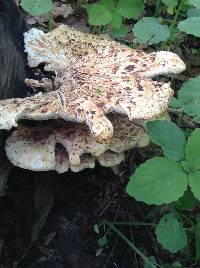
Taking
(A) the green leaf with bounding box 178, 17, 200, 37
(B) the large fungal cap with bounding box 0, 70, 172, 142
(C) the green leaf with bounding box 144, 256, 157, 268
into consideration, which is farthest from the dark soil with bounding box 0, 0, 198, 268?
(A) the green leaf with bounding box 178, 17, 200, 37

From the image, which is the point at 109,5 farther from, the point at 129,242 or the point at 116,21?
the point at 129,242

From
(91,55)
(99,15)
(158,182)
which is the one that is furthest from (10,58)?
(158,182)

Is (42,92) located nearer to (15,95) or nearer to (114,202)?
(15,95)

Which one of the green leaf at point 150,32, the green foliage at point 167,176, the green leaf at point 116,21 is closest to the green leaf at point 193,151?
the green foliage at point 167,176

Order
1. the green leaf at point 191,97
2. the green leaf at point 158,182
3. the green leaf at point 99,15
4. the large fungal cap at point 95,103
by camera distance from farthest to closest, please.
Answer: the green leaf at point 99,15 → the green leaf at point 191,97 → the large fungal cap at point 95,103 → the green leaf at point 158,182

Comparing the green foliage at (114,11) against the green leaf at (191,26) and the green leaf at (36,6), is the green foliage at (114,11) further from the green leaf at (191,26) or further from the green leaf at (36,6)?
the green leaf at (191,26)

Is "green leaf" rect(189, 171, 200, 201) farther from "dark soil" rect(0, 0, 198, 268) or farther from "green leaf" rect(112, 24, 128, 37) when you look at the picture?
"green leaf" rect(112, 24, 128, 37)

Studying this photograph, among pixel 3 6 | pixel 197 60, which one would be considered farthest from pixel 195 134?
pixel 197 60
